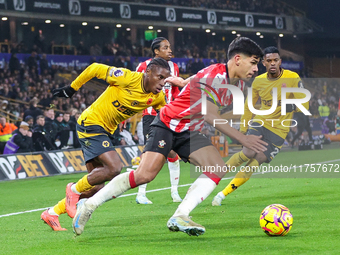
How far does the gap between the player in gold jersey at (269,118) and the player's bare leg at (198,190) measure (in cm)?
286

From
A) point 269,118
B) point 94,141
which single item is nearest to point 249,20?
point 269,118

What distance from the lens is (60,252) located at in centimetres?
498

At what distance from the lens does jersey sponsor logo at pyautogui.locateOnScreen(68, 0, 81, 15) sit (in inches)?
1173

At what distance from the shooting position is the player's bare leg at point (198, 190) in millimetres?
5219

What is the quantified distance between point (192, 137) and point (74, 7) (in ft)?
85.3

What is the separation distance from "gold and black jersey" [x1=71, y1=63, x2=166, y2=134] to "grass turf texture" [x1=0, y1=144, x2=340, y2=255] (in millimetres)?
1364

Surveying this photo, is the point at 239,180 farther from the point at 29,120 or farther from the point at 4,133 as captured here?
the point at 4,133

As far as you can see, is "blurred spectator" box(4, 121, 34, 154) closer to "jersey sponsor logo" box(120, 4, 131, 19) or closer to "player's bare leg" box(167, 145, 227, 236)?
"player's bare leg" box(167, 145, 227, 236)

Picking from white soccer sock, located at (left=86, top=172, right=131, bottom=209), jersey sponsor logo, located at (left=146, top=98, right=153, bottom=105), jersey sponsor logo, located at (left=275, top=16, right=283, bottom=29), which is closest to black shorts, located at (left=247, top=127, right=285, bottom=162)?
jersey sponsor logo, located at (left=146, top=98, right=153, bottom=105)

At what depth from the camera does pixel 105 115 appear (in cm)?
→ 651

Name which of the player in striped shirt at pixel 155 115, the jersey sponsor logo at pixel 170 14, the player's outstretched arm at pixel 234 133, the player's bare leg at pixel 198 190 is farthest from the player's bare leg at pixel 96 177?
the jersey sponsor logo at pixel 170 14

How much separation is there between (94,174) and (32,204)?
347cm

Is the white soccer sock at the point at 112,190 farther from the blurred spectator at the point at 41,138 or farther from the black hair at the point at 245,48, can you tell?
the blurred spectator at the point at 41,138

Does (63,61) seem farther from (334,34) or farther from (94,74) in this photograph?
(334,34)
